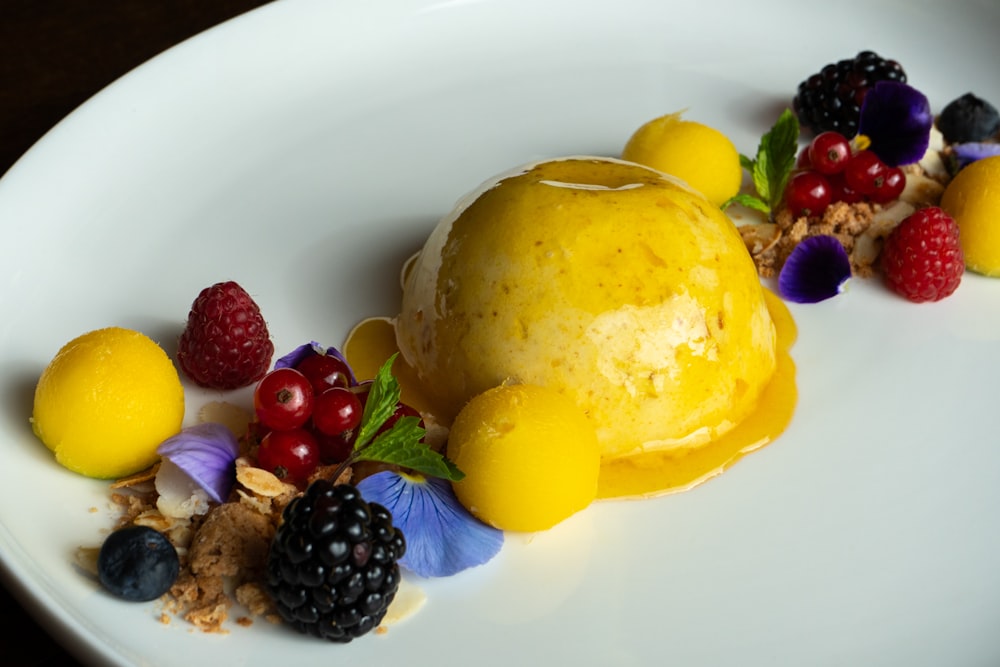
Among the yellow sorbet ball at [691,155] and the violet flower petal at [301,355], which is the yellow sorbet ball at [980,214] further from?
the violet flower petal at [301,355]

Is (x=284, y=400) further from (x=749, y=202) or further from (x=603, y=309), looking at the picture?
(x=749, y=202)

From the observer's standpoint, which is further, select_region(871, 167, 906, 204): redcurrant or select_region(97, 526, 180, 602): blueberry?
select_region(871, 167, 906, 204): redcurrant

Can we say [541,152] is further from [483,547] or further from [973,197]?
[483,547]

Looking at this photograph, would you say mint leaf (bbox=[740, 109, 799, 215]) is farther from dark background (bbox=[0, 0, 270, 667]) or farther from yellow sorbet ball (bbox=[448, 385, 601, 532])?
dark background (bbox=[0, 0, 270, 667])

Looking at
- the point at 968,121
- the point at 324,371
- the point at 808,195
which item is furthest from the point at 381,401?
the point at 968,121

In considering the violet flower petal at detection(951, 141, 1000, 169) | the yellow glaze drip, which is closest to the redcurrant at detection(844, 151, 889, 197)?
the violet flower petal at detection(951, 141, 1000, 169)

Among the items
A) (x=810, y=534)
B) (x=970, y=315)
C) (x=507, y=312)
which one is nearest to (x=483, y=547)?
(x=507, y=312)

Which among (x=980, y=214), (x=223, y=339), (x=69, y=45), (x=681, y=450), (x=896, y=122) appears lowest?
(x=681, y=450)
